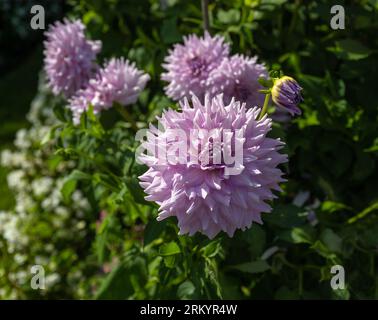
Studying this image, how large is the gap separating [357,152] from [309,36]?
45 cm

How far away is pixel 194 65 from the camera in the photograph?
4.91 feet

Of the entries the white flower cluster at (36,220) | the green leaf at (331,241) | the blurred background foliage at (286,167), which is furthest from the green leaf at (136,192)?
the white flower cluster at (36,220)

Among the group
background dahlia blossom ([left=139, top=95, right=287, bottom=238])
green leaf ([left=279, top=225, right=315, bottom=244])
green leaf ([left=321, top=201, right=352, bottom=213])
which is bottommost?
green leaf ([left=279, top=225, right=315, bottom=244])

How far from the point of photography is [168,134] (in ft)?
3.66

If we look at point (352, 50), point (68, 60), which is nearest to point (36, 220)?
point (68, 60)

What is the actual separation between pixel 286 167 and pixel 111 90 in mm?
490

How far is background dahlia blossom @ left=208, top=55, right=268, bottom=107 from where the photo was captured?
1451mm

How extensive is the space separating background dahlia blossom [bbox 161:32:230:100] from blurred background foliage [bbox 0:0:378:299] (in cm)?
19

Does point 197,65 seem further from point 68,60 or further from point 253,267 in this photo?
point 253,267

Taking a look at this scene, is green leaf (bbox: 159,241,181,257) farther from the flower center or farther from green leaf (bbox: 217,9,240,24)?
green leaf (bbox: 217,9,240,24)

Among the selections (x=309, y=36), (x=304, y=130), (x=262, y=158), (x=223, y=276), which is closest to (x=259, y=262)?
(x=223, y=276)

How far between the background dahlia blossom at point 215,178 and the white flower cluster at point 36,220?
1.06 metres

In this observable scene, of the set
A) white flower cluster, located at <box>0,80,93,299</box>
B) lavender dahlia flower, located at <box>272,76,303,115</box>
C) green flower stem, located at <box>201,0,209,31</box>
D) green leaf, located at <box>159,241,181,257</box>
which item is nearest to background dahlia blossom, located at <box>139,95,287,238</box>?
lavender dahlia flower, located at <box>272,76,303,115</box>
